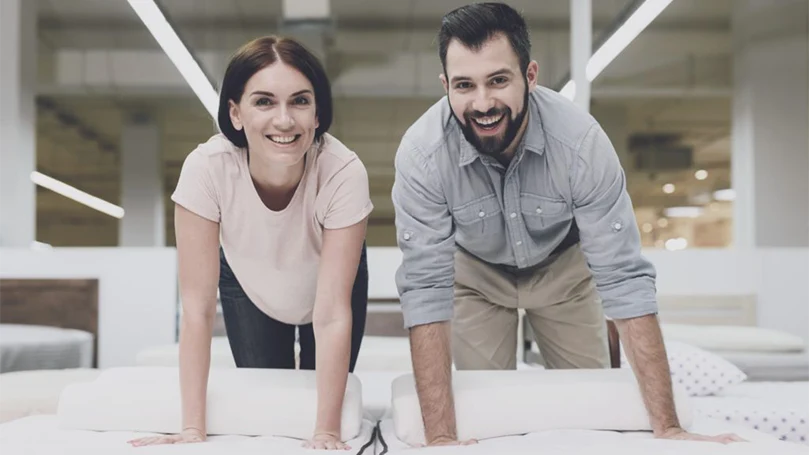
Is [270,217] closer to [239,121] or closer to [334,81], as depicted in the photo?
[239,121]

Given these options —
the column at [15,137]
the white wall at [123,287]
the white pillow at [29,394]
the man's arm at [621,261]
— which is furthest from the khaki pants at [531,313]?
the column at [15,137]

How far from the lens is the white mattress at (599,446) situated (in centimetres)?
143

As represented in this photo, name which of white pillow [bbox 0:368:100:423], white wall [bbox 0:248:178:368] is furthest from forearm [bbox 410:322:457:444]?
white wall [bbox 0:248:178:368]

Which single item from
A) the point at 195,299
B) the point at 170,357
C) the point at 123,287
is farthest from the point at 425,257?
the point at 123,287

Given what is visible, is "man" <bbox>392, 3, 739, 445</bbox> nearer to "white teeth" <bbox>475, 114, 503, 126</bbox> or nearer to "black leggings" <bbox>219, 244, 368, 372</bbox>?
"white teeth" <bbox>475, 114, 503, 126</bbox>

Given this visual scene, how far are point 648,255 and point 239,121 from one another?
2694mm

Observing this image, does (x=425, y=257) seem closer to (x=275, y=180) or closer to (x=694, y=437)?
(x=275, y=180)

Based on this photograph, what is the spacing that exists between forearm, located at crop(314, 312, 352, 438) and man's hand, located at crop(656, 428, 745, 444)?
661 millimetres

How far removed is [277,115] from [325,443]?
66cm

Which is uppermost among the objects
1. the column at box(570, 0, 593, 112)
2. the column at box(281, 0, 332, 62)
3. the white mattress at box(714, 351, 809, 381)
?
the column at box(281, 0, 332, 62)

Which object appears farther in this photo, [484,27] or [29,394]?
[29,394]

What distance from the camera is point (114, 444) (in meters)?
1.52

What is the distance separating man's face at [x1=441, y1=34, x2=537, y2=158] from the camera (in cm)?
158

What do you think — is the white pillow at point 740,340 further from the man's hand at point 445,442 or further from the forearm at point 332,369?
the forearm at point 332,369
